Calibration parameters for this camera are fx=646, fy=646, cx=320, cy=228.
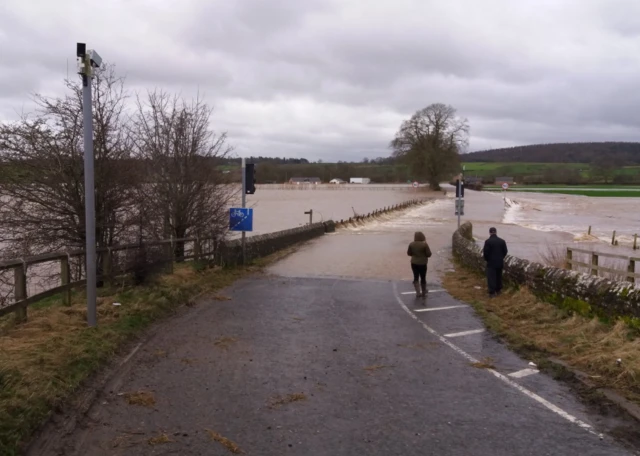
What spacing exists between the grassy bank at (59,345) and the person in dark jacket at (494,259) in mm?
6245

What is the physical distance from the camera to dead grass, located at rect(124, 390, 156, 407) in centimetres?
617

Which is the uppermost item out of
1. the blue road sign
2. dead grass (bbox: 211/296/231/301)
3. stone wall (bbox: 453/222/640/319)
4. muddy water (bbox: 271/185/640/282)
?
the blue road sign

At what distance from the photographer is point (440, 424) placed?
5688 millimetres

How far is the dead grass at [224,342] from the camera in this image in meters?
8.74

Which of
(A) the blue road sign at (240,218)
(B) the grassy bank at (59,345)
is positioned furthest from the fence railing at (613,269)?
(B) the grassy bank at (59,345)

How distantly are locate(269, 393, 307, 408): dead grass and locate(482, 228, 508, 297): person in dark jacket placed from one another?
322 inches

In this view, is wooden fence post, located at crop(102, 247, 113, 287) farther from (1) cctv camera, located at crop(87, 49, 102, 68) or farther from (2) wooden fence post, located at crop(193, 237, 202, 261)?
(2) wooden fence post, located at crop(193, 237, 202, 261)

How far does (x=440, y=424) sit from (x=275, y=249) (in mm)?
18567

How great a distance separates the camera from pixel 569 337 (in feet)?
29.9

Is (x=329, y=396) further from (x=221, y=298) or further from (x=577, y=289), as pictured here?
(x=221, y=298)

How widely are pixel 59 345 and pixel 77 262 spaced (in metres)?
5.81

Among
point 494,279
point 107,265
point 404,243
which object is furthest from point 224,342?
point 404,243

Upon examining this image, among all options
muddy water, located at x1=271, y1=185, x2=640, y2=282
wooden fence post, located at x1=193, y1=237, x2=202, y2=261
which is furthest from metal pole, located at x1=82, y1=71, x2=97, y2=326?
muddy water, located at x1=271, y1=185, x2=640, y2=282

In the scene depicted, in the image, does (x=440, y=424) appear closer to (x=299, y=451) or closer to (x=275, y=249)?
(x=299, y=451)
